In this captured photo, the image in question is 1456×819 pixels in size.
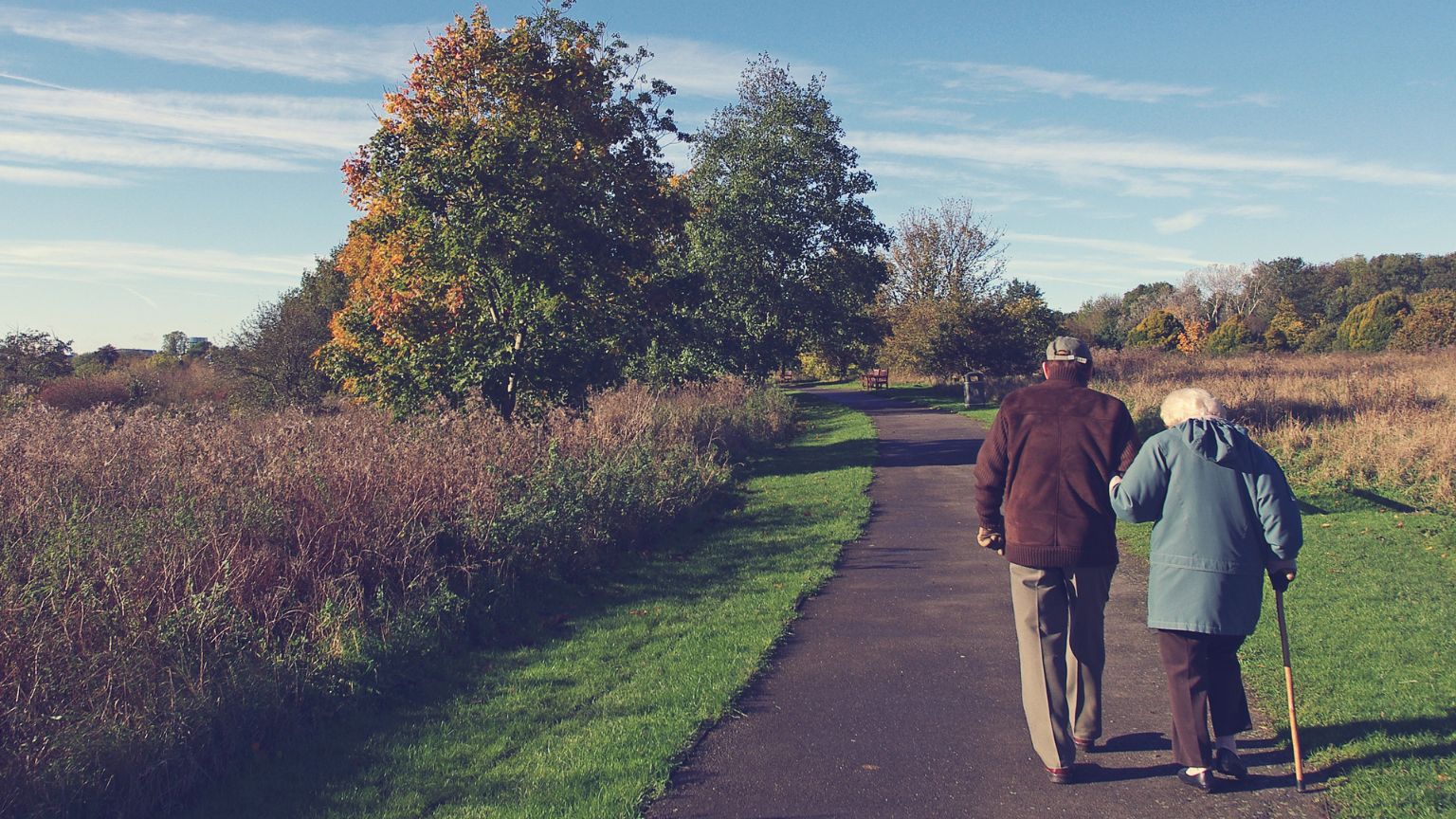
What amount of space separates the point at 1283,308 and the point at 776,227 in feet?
171

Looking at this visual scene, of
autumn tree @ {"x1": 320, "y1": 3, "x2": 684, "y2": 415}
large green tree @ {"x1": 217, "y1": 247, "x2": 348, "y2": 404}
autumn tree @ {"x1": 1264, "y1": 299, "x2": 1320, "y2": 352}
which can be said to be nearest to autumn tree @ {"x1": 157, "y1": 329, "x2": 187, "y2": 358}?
large green tree @ {"x1": 217, "y1": 247, "x2": 348, "y2": 404}

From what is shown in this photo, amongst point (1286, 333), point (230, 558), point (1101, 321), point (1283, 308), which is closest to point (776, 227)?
point (230, 558)

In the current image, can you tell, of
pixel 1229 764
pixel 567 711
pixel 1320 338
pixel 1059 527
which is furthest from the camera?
pixel 1320 338

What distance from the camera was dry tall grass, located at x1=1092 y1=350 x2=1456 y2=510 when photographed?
45.3ft

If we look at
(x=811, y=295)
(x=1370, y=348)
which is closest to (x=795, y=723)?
(x=811, y=295)

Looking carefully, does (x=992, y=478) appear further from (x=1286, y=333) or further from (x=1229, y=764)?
(x=1286, y=333)

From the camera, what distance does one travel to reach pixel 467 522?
8.45 meters

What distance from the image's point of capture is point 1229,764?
452 cm

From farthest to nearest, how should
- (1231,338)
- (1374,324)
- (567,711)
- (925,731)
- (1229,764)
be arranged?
(1231,338) < (1374,324) < (567,711) < (925,731) < (1229,764)

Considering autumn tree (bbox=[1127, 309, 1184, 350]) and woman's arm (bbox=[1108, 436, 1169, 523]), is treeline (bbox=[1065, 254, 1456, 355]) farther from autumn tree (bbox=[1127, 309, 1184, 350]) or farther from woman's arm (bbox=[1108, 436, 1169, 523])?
woman's arm (bbox=[1108, 436, 1169, 523])

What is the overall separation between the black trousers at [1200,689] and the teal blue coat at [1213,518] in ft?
0.47

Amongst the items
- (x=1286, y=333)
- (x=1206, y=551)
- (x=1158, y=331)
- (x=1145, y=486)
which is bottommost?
(x=1206, y=551)

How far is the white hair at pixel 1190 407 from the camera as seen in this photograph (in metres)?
4.54

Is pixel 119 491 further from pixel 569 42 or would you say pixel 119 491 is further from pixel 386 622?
pixel 569 42
